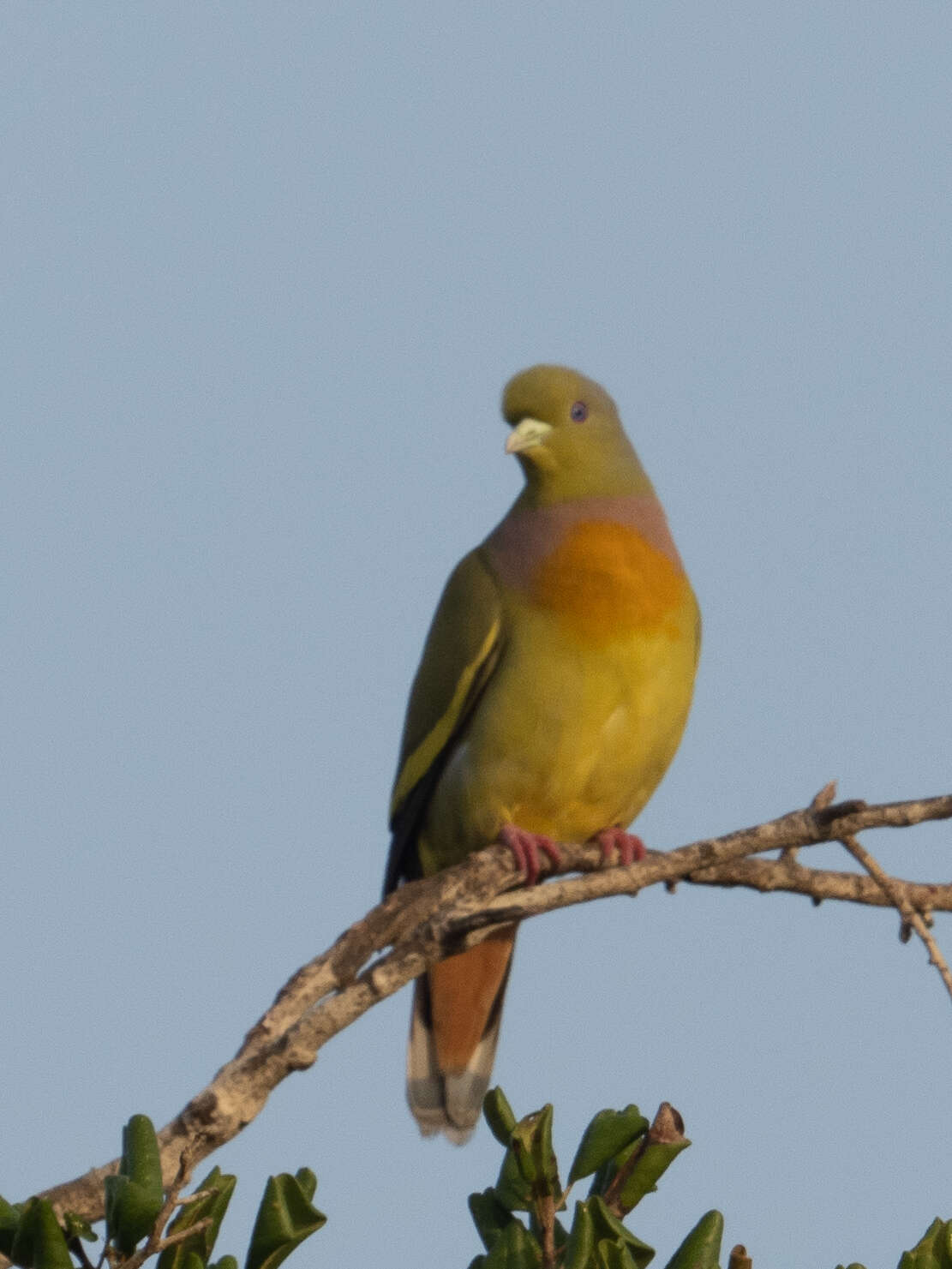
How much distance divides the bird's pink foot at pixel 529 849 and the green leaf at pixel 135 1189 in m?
2.22

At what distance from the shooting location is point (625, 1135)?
10.9 ft

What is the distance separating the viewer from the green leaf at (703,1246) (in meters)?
3.17

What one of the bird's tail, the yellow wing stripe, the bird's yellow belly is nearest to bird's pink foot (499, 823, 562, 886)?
the bird's yellow belly

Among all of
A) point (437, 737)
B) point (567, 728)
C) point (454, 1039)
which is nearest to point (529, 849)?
point (567, 728)

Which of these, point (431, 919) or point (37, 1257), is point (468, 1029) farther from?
point (37, 1257)

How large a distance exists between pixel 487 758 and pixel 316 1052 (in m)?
2.20

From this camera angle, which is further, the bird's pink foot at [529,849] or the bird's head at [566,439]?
the bird's head at [566,439]

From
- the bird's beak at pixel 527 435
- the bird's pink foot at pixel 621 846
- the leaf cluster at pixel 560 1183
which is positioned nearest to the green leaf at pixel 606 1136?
the leaf cluster at pixel 560 1183

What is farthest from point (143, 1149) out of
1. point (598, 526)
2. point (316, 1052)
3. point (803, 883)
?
point (598, 526)

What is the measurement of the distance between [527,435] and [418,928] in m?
2.58

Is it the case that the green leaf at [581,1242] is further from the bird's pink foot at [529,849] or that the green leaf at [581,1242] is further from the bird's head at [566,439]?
the bird's head at [566,439]

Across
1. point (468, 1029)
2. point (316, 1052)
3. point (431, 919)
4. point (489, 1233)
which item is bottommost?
point (489, 1233)

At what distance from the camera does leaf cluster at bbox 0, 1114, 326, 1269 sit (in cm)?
296

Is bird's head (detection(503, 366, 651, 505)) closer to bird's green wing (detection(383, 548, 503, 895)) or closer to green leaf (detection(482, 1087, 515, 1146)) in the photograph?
bird's green wing (detection(383, 548, 503, 895))
